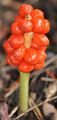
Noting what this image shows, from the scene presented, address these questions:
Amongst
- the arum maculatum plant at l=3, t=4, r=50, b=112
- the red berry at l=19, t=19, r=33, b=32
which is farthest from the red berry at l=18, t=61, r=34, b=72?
the red berry at l=19, t=19, r=33, b=32

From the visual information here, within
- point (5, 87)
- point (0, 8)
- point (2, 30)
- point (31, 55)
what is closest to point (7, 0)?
point (0, 8)

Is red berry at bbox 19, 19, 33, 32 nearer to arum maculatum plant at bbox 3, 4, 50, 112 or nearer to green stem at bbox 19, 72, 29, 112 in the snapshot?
arum maculatum plant at bbox 3, 4, 50, 112

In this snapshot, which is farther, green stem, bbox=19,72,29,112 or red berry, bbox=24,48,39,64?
green stem, bbox=19,72,29,112

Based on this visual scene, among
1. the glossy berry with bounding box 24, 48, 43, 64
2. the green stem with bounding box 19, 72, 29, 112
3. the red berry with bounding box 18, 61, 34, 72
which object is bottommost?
the green stem with bounding box 19, 72, 29, 112

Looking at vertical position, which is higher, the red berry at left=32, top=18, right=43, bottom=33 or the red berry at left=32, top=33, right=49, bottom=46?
the red berry at left=32, top=18, right=43, bottom=33

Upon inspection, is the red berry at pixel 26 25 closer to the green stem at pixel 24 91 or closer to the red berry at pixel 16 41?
the red berry at pixel 16 41

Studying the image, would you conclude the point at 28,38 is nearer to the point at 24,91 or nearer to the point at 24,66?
the point at 24,66

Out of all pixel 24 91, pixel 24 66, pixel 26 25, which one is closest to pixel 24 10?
pixel 26 25

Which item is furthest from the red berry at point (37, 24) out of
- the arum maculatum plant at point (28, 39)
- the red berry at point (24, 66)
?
the red berry at point (24, 66)
